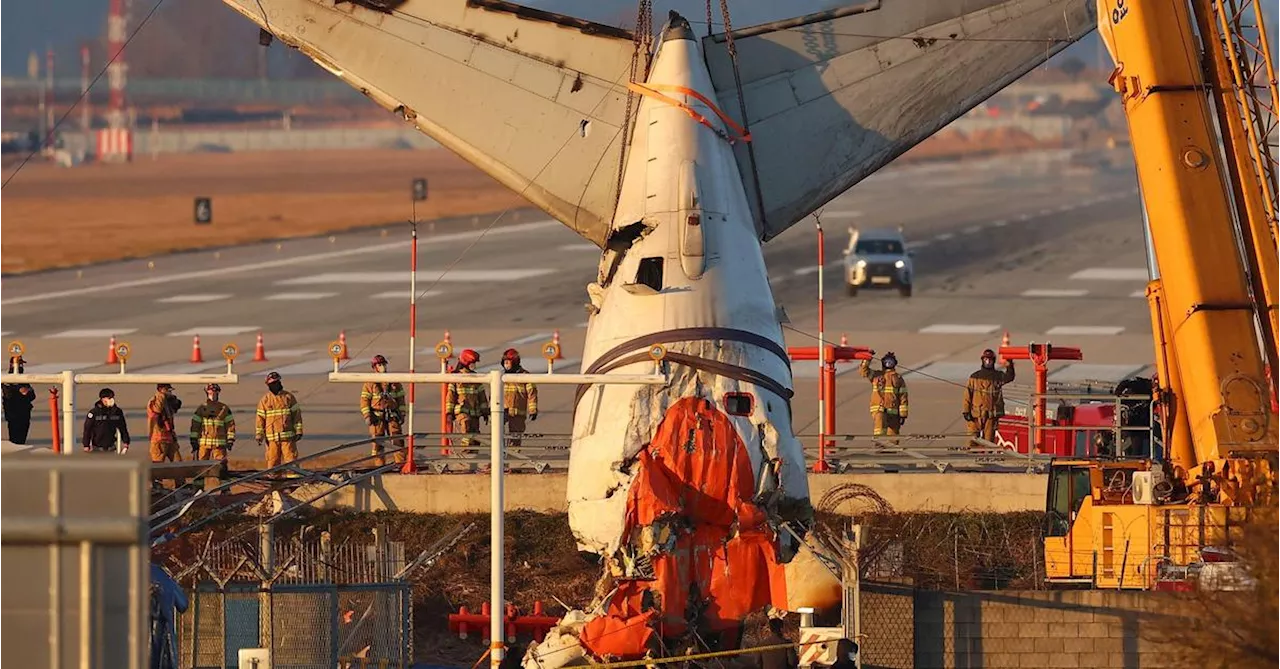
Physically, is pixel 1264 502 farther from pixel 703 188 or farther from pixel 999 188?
pixel 999 188

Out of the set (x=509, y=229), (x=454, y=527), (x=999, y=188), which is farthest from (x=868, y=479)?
(x=999, y=188)

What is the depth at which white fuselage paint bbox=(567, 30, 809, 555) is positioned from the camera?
→ 2272 centimetres

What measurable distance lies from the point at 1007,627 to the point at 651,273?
16.4 feet

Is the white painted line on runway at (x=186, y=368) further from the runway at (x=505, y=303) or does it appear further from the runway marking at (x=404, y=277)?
the runway marking at (x=404, y=277)

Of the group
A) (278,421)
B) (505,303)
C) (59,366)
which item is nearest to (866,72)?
(278,421)

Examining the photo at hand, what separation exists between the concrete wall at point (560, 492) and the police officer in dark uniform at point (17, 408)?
25.7ft

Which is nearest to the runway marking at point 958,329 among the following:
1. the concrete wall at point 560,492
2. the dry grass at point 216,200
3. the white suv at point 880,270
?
the white suv at point 880,270

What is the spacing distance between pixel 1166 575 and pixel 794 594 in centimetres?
386

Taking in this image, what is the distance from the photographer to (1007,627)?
22.2 meters

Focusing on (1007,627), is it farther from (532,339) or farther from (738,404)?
(532,339)

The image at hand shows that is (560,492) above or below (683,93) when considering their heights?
below

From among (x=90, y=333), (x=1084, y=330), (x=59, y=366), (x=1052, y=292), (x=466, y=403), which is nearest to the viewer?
(x=466, y=403)

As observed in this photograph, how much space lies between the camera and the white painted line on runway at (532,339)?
54.1 m

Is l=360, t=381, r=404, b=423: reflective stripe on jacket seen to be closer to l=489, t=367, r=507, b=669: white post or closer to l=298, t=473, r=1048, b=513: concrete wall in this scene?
l=298, t=473, r=1048, b=513: concrete wall
